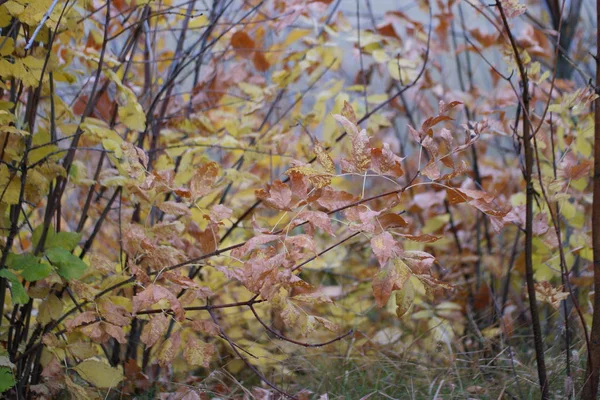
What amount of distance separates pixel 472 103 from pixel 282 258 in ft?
5.72

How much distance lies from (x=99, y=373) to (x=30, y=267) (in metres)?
0.27

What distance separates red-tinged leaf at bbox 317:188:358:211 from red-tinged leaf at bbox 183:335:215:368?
1.25 feet

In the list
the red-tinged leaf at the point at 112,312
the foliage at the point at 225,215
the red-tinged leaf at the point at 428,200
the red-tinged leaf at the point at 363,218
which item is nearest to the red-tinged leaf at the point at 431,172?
the foliage at the point at 225,215

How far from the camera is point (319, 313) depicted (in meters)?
2.52

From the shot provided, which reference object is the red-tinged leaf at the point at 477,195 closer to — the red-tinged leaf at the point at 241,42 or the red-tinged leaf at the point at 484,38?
the red-tinged leaf at the point at 241,42

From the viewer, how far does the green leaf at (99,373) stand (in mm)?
1396

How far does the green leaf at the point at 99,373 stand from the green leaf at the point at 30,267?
22 cm

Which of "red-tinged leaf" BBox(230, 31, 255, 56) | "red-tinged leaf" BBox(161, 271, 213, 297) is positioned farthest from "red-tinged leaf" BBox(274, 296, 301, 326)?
"red-tinged leaf" BBox(230, 31, 255, 56)

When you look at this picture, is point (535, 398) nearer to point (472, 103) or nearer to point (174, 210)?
point (174, 210)

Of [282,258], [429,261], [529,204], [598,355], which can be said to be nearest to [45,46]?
[282,258]

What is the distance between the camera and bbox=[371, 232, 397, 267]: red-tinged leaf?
99 centimetres

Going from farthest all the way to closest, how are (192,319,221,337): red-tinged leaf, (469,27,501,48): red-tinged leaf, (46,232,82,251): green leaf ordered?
(469,27,501,48): red-tinged leaf → (46,232,82,251): green leaf → (192,319,221,337): red-tinged leaf

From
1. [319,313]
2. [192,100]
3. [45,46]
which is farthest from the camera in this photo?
[319,313]

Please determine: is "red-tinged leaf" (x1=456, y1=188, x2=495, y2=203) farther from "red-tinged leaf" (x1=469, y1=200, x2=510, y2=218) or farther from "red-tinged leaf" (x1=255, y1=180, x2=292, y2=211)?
"red-tinged leaf" (x1=255, y1=180, x2=292, y2=211)
